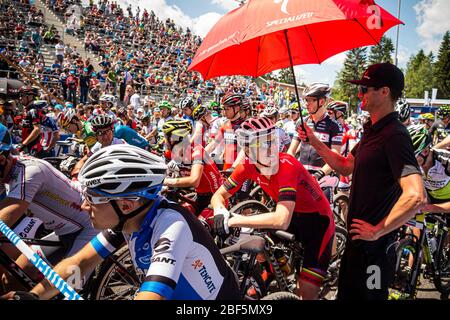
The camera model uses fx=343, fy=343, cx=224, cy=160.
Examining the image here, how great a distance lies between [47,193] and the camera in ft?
10.7

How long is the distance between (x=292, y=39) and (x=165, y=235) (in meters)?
3.30

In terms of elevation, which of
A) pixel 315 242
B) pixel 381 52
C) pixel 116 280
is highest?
pixel 381 52

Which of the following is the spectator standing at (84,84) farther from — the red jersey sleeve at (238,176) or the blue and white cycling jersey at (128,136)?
the red jersey sleeve at (238,176)

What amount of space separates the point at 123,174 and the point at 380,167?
184 centimetres

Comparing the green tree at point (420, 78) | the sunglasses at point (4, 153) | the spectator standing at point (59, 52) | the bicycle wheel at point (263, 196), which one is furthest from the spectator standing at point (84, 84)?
the green tree at point (420, 78)

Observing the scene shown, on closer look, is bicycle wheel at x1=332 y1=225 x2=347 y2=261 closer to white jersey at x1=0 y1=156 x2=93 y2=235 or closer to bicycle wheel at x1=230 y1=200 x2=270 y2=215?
bicycle wheel at x1=230 y1=200 x2=270 y2=215

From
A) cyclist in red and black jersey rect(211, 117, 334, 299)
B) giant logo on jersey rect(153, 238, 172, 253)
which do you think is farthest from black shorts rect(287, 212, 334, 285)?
giant logo on jersey rect(153, 238, 172, 253)

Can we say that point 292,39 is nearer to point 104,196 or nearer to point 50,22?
point 104,196

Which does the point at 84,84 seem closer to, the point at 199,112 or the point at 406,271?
the point at 199,112

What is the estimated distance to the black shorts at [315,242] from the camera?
3.33 metres

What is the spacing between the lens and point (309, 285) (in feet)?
10.8

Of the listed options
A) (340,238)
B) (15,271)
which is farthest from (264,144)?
(15,271)

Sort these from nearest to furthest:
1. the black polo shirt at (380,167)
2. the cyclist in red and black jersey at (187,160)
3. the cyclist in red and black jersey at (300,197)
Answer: the black polo shirt at (380,167), the cyclist in red and black jersey at (300,197), the cyclist in red and black jersey at (187,160)
